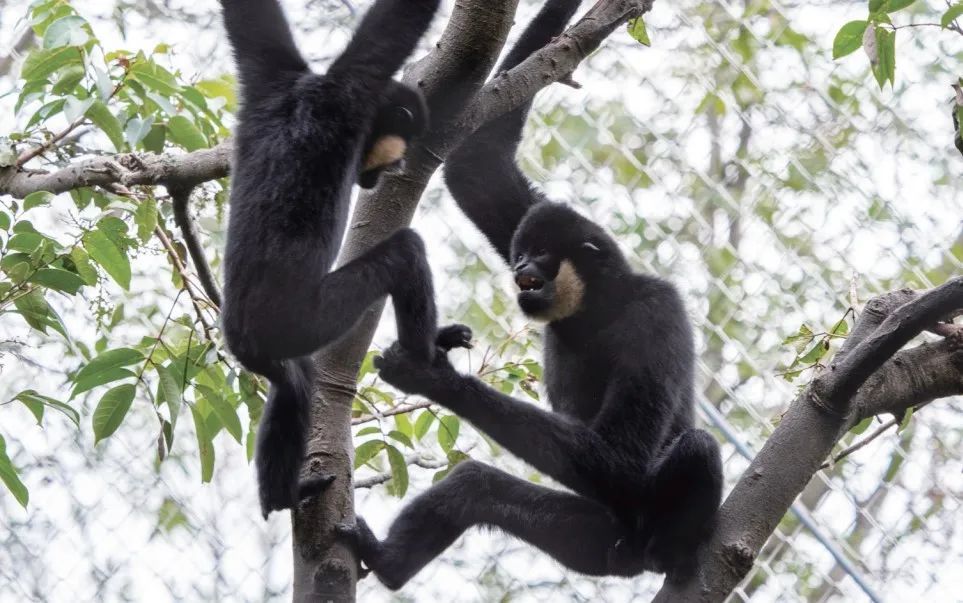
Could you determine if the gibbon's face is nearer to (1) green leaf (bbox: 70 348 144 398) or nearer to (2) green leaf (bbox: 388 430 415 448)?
(2) green leaf (bbox: 388 430 415 448)

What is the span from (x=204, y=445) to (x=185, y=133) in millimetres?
848

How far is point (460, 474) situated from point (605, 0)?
1.36m

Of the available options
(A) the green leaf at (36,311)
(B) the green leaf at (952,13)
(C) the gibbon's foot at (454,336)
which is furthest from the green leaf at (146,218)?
(B) the green leaf at (952,13)

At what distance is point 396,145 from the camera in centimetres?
283

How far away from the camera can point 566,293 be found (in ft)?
11.4

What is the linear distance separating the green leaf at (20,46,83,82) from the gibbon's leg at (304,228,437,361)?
2.80 ft

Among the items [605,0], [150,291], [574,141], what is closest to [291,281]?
[605,0]

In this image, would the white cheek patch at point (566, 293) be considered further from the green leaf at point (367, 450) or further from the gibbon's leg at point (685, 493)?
the green leaf at point (367, 450)

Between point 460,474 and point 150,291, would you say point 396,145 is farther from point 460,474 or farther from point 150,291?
point 150,291

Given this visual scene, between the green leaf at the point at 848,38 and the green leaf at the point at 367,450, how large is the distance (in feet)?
5.03

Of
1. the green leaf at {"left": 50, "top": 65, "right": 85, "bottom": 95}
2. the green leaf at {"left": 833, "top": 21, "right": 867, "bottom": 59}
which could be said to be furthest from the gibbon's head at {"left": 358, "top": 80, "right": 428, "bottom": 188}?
the green leaf at {"left": 833, "top": 21, "right": 867, "bottom": 59}

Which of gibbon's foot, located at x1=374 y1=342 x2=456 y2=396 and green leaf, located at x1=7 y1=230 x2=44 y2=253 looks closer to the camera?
green leaf, located at x1=7 y1=230 x2=44 y2=253

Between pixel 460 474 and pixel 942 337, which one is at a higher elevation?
pixel 942 337

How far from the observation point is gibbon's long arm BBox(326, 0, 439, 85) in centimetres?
297
